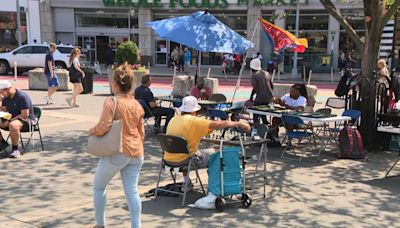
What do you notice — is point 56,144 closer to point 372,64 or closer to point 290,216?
point 290,216

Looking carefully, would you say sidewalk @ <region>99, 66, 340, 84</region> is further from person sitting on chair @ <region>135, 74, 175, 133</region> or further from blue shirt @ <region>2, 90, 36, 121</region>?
blue shirt @ <region>2, 90, 36, 121</region>

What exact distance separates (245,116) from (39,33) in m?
29.6

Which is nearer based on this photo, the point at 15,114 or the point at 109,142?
the point at 109,142

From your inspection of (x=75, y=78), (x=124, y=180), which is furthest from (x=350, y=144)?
(x=75, y=78)

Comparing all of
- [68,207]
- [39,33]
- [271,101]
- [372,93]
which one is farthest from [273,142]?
[39,33]

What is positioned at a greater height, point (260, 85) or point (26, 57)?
point (26, 57)

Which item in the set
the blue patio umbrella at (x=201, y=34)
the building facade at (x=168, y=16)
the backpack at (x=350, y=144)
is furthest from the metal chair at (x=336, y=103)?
the building facade at (x=168, y=16)

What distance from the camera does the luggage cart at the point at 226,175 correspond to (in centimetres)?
605

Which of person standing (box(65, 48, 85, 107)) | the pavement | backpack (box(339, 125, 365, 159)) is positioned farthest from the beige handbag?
person standing (box(65, 48, 85, 107))

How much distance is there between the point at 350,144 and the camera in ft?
30.0

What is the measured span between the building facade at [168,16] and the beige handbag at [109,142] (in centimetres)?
2848

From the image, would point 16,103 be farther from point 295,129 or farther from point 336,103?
point 336,103

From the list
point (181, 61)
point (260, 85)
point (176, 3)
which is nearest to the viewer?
point (260, 85)

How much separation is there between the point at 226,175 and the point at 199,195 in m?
0.76
